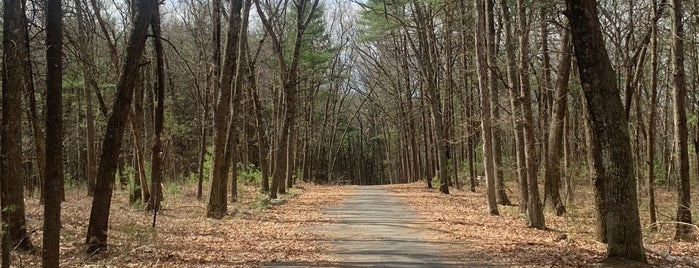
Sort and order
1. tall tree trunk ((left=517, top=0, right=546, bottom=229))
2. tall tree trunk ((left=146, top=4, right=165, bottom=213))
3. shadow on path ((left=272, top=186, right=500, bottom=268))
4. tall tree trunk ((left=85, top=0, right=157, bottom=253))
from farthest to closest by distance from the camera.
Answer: tall tree trunk ((left=517, top=0, right=546, bottom=229)), tall tree trunk ((left=146, top=4, right=165, bottom=213)), tall tree trunk ((left=85, top=0, right=157, bottom=253)), shadow on path ((left=272, top=186, right=500, bottom=268))

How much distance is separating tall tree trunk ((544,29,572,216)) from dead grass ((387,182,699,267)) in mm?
611

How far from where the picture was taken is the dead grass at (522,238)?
29.5 feet

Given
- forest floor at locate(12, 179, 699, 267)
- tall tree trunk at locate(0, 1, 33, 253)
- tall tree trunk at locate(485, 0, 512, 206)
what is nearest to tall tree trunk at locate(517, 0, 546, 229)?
forest floor at locate(12, 179, 699, 267)

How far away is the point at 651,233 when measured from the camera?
13.4 m

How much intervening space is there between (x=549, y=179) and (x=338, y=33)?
92.1 feet

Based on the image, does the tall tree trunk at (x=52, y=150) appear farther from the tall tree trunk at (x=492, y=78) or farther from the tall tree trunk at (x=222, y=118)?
the tall tree trunk at (x=492, y=78)

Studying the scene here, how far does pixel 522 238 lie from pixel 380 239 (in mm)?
2903

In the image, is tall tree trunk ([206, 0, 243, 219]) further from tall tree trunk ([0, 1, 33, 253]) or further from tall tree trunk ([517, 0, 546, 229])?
tall tree trunk ([517, 0, 546, 229])

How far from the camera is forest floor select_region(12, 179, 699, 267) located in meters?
9.02

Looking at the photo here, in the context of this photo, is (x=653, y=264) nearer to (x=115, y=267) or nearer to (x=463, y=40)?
(x=115, y=267)

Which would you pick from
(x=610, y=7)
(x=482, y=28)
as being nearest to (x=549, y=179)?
(x=482, y=28)

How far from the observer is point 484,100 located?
16.4 metres

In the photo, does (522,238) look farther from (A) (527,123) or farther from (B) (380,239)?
(B) (380,239)

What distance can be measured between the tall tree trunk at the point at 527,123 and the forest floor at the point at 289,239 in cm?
59
